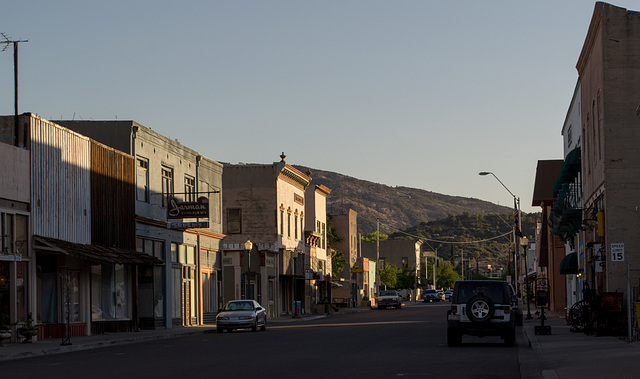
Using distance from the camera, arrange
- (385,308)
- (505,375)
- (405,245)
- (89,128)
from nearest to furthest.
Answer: (505,375) < (89,128) < (385,308) < (405,245)

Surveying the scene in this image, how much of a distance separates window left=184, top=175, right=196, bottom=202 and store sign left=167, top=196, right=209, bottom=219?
9.17 ft

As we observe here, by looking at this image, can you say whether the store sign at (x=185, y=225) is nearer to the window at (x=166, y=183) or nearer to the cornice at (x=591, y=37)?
the window at (x=166, y=183)

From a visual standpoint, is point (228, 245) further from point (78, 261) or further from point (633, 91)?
point (633, 91)

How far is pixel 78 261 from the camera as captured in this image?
35.6 meters

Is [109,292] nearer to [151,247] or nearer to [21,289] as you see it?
[151,247]

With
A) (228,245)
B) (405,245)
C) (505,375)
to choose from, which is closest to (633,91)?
(505,375)

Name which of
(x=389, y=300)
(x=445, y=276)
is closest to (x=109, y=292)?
(x=389, y=300)

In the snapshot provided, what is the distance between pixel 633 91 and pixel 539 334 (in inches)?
335

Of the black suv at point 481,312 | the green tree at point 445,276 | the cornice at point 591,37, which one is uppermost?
the cornice at point 591,37

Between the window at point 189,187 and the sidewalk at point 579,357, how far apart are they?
22.5 m

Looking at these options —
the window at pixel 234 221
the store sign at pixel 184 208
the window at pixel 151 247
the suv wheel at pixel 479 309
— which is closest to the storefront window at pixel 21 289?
the window at pixel 151 247

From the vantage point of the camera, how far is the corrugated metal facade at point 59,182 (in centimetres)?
3253

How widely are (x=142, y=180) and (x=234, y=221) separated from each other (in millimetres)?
21482

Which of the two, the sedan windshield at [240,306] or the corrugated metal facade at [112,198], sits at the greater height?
the corrugated metal facade at [112,198]
